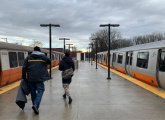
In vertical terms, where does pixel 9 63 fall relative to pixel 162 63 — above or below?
below

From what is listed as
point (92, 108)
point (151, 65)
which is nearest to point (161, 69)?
point (151, 65)

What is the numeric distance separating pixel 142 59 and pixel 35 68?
39.1ft

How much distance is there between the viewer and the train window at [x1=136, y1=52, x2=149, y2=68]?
18031mm

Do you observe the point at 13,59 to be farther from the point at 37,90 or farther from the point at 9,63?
the point at 37,90

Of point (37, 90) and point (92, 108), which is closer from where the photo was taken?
point (37, 90)

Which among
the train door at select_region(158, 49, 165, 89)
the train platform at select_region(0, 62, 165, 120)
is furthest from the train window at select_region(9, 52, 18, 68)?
the train door at select_region(158, 49, 165, 89)

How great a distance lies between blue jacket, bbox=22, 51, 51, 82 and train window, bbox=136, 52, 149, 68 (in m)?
10.0

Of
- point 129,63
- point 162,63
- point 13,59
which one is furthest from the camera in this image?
point 129,63

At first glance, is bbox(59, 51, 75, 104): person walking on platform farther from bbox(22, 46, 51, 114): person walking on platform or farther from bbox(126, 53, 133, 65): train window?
bbox(126, 53, 133, 65): train window

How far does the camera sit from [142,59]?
64.1 feet

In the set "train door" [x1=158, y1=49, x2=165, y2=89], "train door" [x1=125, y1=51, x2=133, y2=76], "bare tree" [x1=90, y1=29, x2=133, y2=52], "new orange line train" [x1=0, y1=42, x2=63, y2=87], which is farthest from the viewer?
"bare tree" [x1=90, y1=29, x2=133, y2=52]

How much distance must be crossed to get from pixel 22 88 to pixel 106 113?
2.45 meters

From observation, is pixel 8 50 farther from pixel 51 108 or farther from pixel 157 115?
pixel 157 115

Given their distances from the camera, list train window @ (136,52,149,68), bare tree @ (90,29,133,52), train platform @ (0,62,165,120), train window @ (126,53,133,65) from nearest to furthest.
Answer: train platform @ (0,62,165,120) < train window @ (136,52,149,68) < train window @ (126,53,133,65) < bare tree @ (90,29,133,52)
